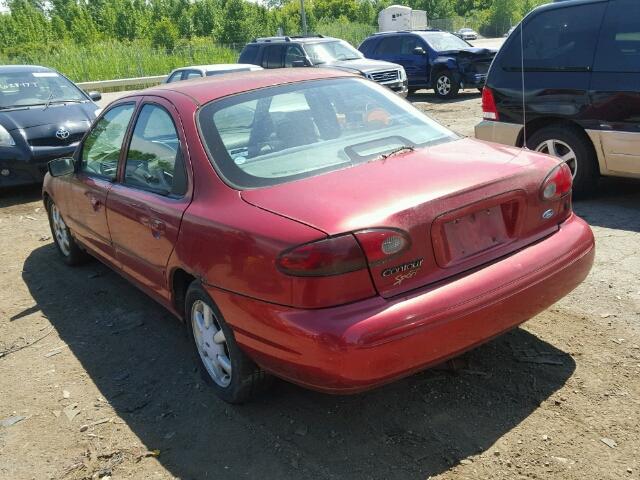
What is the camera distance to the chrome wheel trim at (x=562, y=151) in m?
6.05

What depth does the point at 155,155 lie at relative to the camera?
378 centimetres

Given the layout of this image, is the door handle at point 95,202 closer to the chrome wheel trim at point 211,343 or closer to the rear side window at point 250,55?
the chrome wheel trim at point 211,343

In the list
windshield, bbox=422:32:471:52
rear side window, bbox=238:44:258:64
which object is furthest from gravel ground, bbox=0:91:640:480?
windshield, bbox=422:32:471:52

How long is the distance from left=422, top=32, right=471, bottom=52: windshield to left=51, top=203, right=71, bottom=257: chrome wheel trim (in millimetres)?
13509

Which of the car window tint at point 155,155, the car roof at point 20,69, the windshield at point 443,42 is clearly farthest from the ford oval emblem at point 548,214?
the windshield at point 443,42

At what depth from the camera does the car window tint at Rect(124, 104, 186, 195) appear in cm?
345

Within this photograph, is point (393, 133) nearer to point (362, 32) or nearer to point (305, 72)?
point (305, 72)

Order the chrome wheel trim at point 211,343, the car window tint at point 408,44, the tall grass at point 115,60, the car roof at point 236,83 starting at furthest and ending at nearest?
the tall grass at point 115,60 → the car window tint at point 408,44 → the car roof at point 236,83 → the chrome wheel trim at point 211,343

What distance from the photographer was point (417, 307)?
2.60 metres

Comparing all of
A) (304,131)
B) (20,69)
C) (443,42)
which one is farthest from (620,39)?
(443,42)

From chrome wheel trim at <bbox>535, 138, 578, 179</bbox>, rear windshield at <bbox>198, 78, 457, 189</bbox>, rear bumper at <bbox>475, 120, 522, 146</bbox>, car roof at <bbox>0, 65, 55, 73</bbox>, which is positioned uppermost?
car roof at <bbox>0, 65, 55, 73</bbox>

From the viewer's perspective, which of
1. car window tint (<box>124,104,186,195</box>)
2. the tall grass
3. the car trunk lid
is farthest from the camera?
the tall grass

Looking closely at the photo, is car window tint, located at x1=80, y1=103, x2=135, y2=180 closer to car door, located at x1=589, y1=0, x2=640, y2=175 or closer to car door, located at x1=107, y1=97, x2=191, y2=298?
car door, located at x1=107, y1=97, x2=191, y2=298

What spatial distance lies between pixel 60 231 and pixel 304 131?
3.39m
